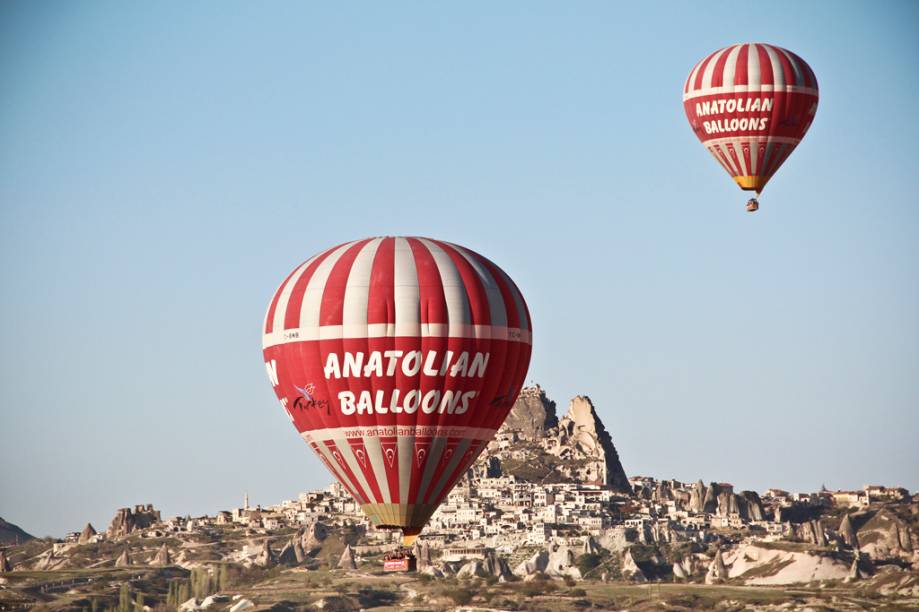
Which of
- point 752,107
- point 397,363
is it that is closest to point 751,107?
point 752,107

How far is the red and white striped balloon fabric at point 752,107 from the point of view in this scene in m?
85.3

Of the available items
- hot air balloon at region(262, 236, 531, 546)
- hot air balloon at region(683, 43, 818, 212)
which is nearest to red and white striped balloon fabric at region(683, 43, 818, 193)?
hot air balloon at region(683, 43, 818, 212)

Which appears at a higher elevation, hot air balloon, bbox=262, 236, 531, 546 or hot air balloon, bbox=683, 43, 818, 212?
hot air balloon, bbox=683, 43, 818, 212

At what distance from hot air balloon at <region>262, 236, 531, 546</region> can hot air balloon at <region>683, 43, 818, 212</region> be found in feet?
81.2

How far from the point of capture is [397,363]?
6044cm

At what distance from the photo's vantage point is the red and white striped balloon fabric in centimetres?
8531

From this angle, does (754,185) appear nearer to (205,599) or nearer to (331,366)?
(331,366)

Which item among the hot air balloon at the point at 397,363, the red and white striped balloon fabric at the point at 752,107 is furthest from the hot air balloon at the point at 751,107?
the hot air balloon at the point at 397,363

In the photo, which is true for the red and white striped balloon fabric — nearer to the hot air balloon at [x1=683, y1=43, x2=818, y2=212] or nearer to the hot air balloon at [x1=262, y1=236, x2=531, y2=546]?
the hot air balloon at [x1=683, y1=43, x2=818, y2=212]

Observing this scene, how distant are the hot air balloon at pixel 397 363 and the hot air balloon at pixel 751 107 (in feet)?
81.2

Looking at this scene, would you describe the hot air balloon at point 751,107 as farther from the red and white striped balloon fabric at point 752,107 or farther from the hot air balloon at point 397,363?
the hot air balloon at point 397,363

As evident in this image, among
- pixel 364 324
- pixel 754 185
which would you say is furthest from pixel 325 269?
pixel 754 185

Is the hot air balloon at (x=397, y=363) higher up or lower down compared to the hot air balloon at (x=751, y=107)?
lower down

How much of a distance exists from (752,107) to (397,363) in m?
31.4
